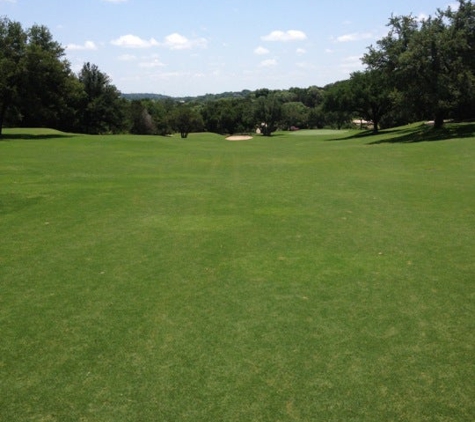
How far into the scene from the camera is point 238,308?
271 inches

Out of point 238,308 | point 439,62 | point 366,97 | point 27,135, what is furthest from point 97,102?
point 238,308

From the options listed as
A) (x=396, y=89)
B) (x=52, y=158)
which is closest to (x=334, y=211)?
(x=52, y=158)

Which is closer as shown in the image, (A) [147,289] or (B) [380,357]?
(B) [380,357]

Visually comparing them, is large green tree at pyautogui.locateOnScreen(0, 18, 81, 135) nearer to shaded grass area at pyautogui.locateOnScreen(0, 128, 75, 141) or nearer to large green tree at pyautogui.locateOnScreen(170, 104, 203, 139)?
shaded grass area at pyautogui.locateOnScreen(0, 128, 75, 141)

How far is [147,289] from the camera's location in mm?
7613

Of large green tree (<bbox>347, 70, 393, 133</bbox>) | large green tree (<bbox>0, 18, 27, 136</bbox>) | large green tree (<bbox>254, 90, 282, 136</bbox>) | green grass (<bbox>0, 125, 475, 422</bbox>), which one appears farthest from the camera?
large green tree (<bbox>254, 90, 282, 136</bbox>)

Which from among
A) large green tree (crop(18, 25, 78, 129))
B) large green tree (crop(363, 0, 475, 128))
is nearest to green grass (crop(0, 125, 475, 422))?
large green tree (crop(363, 0, 475, 128))

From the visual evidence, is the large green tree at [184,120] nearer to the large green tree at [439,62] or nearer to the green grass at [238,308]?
the large green tree at [439,62]

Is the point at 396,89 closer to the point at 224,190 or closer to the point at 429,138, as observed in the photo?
the point at 429,138

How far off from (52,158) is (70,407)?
2472 centimetres

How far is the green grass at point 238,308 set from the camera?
480cm

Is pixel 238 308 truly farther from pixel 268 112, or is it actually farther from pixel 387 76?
pixel 268 112

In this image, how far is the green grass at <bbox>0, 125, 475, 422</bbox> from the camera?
4797mm

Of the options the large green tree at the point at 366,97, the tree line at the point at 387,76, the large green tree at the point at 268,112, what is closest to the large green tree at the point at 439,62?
the tree line at the point at 387,76
